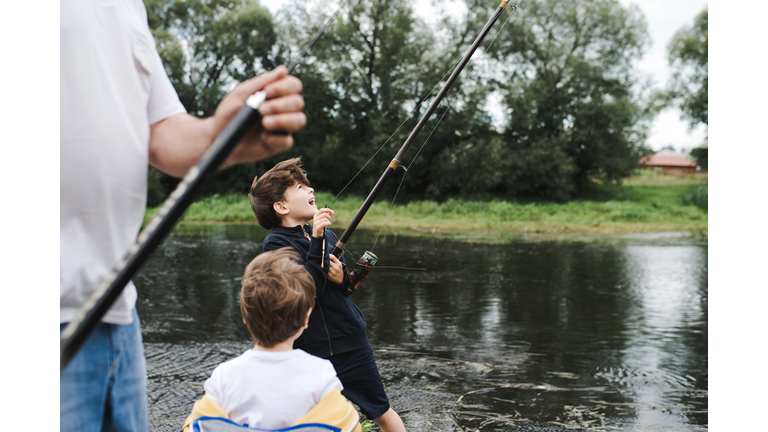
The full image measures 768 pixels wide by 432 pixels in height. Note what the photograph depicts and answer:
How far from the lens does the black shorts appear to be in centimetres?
249

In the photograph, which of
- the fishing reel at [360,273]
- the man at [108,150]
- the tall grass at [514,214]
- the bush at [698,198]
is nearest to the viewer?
the man at [108,150]

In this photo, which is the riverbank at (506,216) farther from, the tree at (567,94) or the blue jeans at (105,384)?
the blue jeans at (105,384)

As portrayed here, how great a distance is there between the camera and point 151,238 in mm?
892

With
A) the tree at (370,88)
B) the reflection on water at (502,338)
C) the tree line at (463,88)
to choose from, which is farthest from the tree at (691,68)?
the reflection on water at (502,338)

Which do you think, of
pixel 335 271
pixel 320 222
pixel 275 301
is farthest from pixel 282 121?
pixel 335 271

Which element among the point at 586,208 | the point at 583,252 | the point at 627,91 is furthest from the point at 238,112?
the point at 627,91

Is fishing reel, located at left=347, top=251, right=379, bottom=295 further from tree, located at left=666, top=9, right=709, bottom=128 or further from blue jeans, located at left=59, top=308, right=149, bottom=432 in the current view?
tree, located at left=666, top=9, right=709, bottom=128

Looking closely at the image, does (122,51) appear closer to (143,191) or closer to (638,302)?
(143,191)

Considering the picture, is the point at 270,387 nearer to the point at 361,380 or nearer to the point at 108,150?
the point at 108,150

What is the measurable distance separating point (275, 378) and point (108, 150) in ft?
2.63

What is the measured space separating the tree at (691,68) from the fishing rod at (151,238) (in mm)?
26712

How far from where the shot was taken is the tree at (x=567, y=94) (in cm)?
2292

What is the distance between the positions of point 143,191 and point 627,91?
2672 centimetres

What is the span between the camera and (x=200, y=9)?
1040 inches
